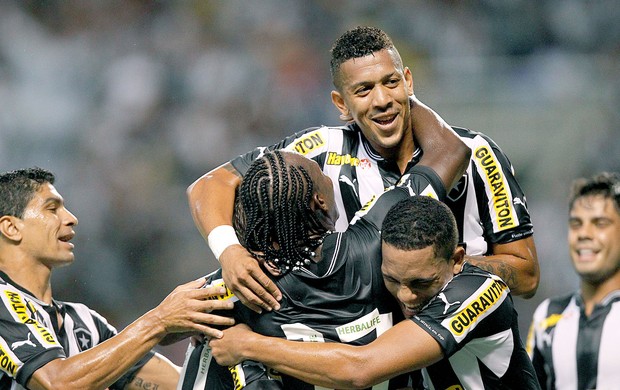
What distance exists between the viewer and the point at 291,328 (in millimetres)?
3264

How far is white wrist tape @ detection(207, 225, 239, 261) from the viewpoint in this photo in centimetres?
349

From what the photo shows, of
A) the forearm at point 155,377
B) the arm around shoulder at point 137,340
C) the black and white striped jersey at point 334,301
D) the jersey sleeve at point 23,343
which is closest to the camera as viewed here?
the black and white striped jersey at point 334,301

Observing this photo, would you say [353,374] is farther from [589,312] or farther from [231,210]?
[589,312]

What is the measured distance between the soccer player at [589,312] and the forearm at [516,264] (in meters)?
1.57

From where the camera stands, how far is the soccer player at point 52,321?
11.9 ft

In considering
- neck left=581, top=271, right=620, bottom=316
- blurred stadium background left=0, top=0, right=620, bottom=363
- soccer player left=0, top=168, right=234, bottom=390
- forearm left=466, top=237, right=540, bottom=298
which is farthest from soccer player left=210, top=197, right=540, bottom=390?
blurred stadium background left=0, top=0, right=620, bottom=363

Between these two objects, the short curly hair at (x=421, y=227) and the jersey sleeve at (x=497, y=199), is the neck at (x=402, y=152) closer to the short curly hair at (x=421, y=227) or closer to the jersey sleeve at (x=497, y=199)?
the jersey sleeve at (x=497, y=199)

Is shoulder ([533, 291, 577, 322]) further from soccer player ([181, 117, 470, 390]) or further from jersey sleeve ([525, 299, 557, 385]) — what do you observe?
soccer player ([181, 117, 470, 390])

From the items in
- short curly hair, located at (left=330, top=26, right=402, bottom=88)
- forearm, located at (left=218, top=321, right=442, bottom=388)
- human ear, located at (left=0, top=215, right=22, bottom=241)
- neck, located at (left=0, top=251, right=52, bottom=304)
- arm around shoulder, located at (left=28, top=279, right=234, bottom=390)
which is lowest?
forearm, located at (left=218, top=321, right=442, bottom=388)

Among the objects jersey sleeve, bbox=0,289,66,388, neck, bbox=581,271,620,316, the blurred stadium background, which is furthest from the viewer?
the blurred stadium background

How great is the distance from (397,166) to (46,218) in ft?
5.63

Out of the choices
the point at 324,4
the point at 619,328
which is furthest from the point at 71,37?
the point at 619,328

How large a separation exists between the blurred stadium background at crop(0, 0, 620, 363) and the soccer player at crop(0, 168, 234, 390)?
367cm

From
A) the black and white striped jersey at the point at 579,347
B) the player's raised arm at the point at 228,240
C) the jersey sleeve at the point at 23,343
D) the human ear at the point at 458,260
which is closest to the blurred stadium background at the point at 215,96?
the black and white striped jersey at the point at 579,347
